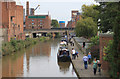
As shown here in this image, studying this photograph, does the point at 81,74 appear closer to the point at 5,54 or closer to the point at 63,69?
the point at 63,69

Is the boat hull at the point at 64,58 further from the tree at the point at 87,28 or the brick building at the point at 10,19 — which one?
the tree at the point at 87,28

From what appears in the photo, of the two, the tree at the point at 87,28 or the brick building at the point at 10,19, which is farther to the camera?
the brick building at the point at 10,19

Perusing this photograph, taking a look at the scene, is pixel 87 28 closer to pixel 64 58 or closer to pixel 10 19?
pixel 10 19

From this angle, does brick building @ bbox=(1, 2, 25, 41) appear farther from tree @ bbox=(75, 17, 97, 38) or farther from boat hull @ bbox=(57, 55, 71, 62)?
boat hull @ bbox=(57, 55, 71, 62)

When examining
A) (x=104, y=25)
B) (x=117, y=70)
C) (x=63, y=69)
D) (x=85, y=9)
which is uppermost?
(x=85, y=9)

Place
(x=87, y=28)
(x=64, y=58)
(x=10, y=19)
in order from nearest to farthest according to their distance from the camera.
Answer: (x=64, y=58) → (x=87, y=28) → (x=10, y=19)

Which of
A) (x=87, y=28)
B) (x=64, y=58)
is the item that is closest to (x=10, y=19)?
(x=87, y=28)

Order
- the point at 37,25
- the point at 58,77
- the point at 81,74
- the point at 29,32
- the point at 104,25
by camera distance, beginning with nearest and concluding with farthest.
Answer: the point at 81,74 < the point at 58,77 < the point at 104,25 < the point at 29,32 < the point at 37,25

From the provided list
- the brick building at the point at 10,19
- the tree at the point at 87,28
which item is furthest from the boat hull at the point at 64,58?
the tree at the point at 87,28

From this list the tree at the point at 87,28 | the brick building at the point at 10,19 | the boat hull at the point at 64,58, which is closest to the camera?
the boat hull at the point at 64,58

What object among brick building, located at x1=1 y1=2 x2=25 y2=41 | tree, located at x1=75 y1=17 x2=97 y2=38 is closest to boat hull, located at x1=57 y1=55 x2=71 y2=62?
brick building, located at x1=1 y1=2 x2=25 y2=41

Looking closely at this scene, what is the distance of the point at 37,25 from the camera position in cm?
13100

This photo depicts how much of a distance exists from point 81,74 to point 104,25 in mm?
7341

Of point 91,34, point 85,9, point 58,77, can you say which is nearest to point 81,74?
point 58,77
